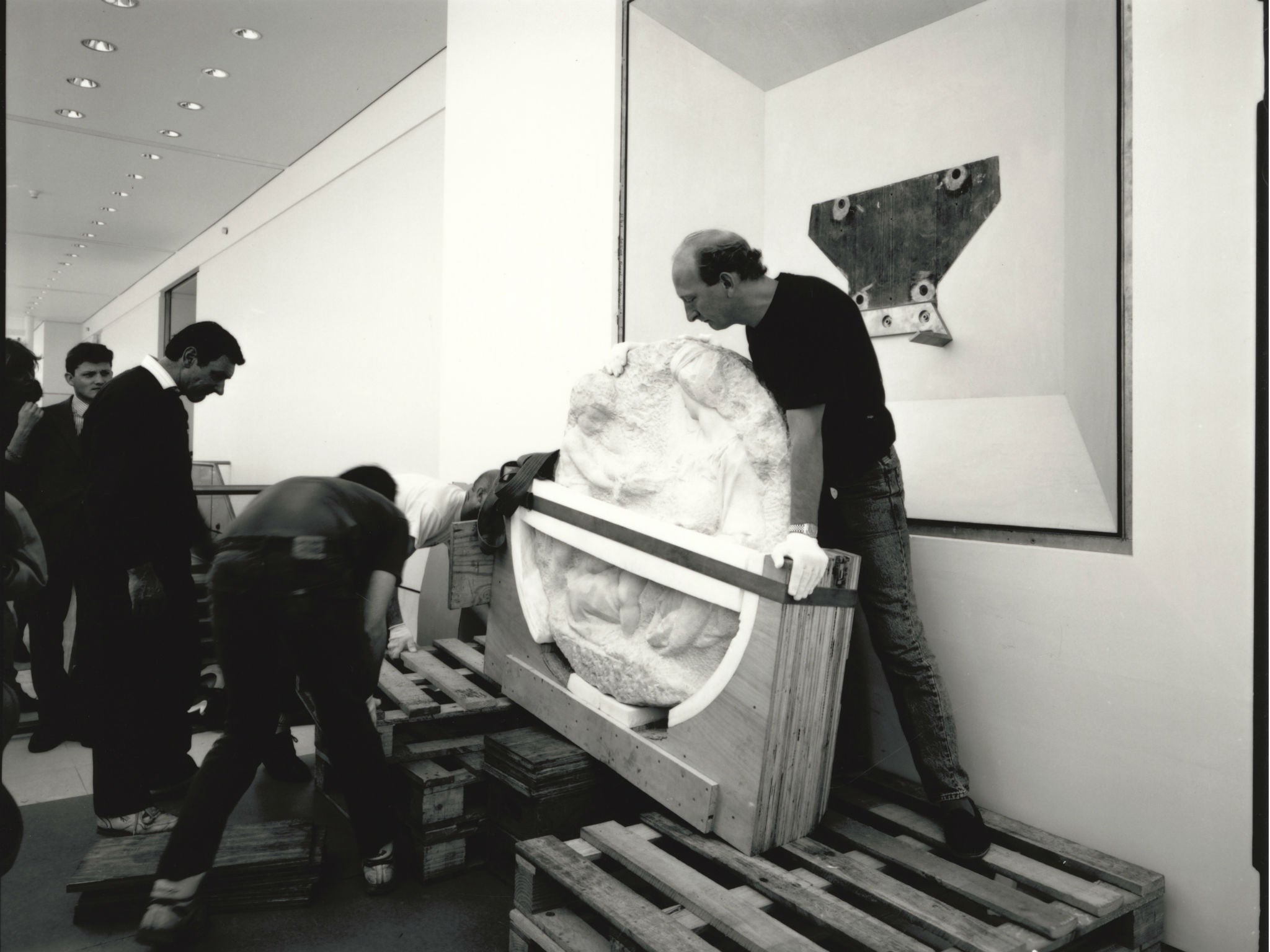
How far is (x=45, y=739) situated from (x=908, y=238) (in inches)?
162

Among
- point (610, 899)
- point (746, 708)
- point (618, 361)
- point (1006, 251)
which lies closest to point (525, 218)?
point (618, 361)

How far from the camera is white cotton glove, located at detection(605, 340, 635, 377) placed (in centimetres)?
266

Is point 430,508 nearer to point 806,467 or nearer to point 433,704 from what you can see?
point 433,704

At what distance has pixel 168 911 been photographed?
198 cm

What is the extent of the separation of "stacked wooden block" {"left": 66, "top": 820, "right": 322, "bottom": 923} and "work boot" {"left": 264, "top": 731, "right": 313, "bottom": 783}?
69 cm

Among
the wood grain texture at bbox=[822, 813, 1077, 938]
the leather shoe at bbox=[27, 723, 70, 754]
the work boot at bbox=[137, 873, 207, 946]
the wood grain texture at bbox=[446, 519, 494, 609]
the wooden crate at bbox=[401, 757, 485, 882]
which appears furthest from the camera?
the leather shoe at bbox=[27, 723, 70, 754]

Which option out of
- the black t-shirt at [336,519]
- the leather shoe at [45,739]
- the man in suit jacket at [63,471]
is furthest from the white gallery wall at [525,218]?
the leather shoe at [45,739]

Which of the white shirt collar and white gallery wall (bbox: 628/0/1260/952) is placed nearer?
white gallery wall (bbox: 628/0/1260/952)

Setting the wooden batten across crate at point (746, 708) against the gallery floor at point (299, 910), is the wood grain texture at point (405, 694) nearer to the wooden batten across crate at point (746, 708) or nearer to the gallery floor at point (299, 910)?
the gallery floor at point (299, 910)

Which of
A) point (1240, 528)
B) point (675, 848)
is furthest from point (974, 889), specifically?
point (1240, 528)

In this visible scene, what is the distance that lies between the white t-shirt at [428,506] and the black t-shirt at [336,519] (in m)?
0.98

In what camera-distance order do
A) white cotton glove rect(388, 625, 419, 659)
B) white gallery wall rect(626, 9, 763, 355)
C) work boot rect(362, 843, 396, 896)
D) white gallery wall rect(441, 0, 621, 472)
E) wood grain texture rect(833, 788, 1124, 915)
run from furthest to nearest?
white gallery wall rect(441, 0, 621, 472) → white gallery wall rect(626, 9, 763, 355) → white cotton glove rect(388, 625, 419, 659) → work boot rect(362, 843, 396, 896) → wood grain texture rect(833, 788, 1124, 915)

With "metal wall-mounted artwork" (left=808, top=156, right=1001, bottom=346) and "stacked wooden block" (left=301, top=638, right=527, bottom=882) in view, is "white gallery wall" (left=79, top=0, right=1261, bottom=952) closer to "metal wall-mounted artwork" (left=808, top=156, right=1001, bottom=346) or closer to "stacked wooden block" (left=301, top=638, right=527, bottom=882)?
"metal wall-mounted artwork" (left=808, top=156, right=1001, bottom=346)

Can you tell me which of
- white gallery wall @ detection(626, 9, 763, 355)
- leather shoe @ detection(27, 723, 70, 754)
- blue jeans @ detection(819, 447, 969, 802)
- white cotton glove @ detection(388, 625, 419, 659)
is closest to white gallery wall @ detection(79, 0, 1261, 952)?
blue jeans @ detection(819, 447, 969, 802)
